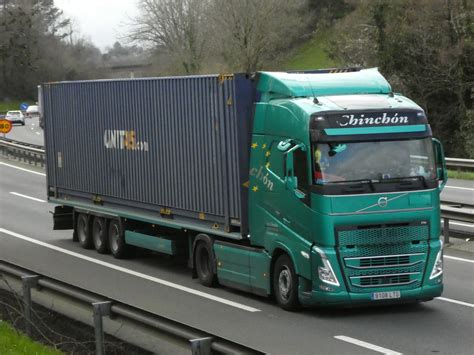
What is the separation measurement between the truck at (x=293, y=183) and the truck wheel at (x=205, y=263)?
3 cm

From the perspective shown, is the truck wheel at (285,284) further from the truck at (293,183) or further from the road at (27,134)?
the road at (27,134)

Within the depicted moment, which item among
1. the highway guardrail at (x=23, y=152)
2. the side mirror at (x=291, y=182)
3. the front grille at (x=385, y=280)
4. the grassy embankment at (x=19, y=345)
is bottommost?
the highway guardrail at (x=23, y=152)

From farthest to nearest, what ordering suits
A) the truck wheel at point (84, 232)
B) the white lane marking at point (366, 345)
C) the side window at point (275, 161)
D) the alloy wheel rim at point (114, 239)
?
the truck wheel at point (84, 232) < the alloy wheel rim at point (114, 239) < the side window at point (275, 161) < the white lane marking at point (366, 345)

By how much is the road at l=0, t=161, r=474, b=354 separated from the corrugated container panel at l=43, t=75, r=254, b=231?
4.47 feet

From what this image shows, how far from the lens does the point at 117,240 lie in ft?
67.1

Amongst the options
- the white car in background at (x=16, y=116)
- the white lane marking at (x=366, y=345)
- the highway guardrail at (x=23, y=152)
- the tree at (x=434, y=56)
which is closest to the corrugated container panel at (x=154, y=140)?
the white lane marking at (x=366, y=345)

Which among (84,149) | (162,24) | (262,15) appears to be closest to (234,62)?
(262,15)

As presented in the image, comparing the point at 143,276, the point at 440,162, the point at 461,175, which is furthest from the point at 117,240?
the point at 461,175

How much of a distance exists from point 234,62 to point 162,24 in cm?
952

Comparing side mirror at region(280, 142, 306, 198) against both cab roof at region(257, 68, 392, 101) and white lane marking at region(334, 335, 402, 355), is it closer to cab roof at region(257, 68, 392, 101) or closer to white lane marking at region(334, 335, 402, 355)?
cab roof at region(257, 68, 392, 101)

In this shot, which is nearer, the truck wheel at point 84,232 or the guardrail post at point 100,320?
the guardrail post at point 100,320

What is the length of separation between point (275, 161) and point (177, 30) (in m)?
55.5

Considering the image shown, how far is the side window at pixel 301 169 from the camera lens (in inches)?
531

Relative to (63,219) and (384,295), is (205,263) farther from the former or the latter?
(63,219)
